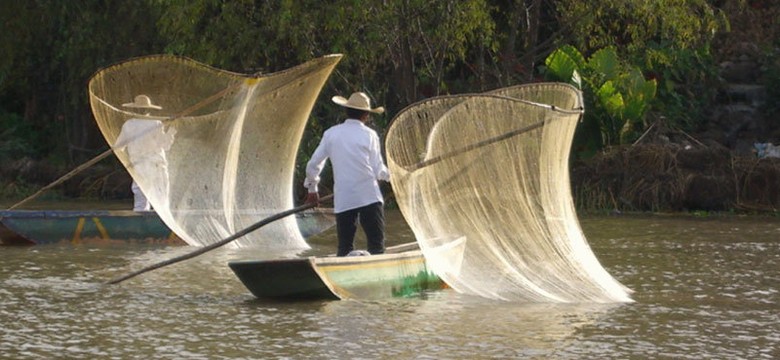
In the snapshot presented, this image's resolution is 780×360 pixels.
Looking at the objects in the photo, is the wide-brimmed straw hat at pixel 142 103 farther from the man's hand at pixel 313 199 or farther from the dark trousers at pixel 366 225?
the dark trousers at pixel 366 225

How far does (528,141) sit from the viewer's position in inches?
409

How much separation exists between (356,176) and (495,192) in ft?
3.59

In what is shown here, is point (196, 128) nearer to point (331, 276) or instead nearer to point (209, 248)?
point (209, 248)

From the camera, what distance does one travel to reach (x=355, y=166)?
10.8 m

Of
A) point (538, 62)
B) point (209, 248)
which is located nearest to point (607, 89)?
point (538, 62)

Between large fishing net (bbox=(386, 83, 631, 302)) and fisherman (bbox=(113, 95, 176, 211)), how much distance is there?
396cm

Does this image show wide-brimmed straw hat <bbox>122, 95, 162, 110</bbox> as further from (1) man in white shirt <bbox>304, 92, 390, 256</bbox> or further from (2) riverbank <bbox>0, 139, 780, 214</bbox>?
(2) riverbank <bbox>0, 139, 780, 214</bbox>

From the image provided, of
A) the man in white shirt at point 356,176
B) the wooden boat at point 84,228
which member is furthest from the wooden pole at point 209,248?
the wooden boat at point 84,228

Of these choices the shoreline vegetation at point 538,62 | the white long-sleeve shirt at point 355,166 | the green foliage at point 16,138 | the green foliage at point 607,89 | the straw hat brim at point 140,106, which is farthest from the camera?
the green foliage at point 16,138

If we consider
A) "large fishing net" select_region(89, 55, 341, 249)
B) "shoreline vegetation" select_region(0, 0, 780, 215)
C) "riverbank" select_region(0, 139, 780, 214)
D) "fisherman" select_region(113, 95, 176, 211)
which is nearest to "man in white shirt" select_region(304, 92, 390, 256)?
"large fishing net" select_region(89, 55, 341, 249)

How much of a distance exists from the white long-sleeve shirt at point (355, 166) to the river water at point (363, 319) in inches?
32.1

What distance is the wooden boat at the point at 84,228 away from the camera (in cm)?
1481

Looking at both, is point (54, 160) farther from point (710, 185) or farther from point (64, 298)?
Answer: point (64, 298)

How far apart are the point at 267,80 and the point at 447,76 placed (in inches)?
437
